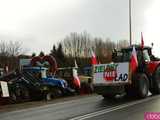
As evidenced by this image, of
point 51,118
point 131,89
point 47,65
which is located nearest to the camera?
point 51,118

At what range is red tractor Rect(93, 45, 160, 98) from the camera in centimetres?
1892

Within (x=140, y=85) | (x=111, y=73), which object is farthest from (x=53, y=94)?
(x=140, y=85)

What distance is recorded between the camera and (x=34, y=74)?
2580 cm

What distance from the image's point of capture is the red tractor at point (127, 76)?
62.1 feet

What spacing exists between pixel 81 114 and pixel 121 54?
7.51m

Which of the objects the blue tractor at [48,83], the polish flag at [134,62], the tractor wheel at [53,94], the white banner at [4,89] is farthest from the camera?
the blue tractor at [48,83]

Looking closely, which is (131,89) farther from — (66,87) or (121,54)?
(66,87)

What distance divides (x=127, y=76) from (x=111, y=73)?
0.89m

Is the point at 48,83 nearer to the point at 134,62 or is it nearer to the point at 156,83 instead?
the point at 156,83

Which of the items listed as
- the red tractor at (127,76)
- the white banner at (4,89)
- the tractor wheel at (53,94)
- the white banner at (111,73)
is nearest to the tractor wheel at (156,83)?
the red tractor at (127,76)

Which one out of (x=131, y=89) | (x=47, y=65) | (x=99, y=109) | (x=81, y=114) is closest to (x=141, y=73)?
(x=131, y=89)

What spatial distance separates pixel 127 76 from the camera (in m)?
18.7

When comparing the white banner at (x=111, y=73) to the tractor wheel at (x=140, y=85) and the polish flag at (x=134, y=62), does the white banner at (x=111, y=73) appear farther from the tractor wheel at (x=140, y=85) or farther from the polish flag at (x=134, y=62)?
the tractor wheel at (x=140, y=85)

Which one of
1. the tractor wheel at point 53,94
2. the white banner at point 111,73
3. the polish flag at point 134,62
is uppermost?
the polish flag at point 134,62
